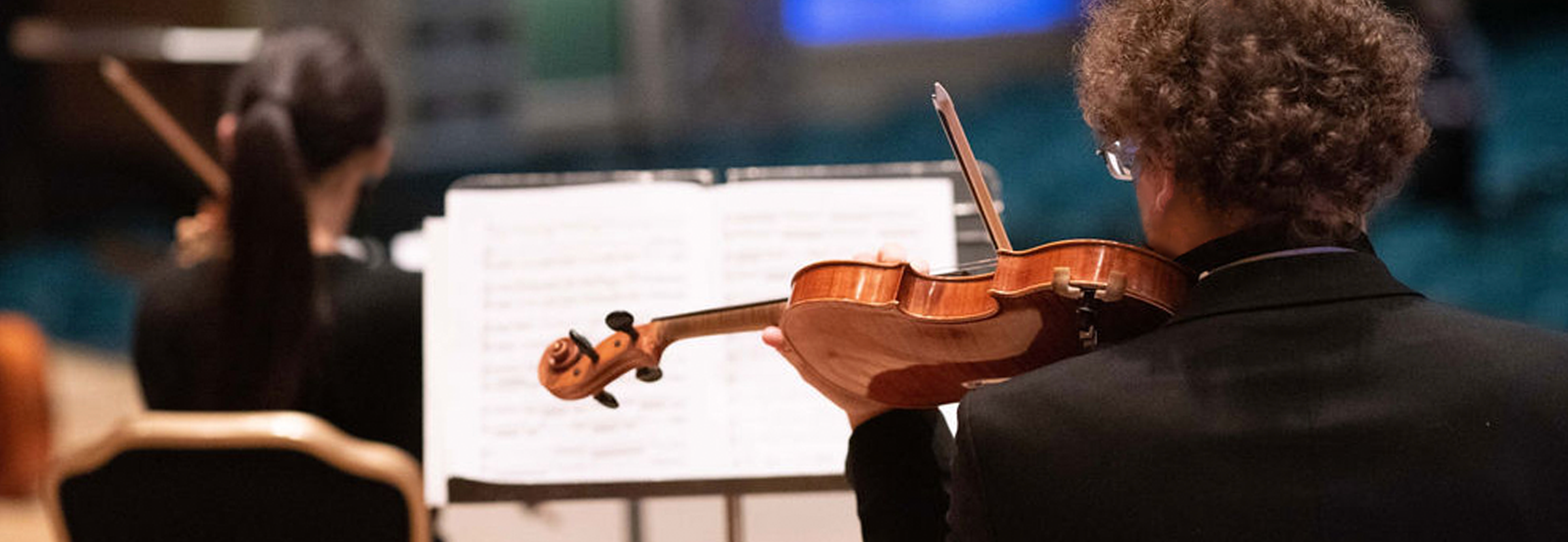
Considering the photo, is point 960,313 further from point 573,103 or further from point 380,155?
point 573,103

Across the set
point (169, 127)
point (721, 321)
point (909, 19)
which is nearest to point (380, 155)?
point (721, 321)

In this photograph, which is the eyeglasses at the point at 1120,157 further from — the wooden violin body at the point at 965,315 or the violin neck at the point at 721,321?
the violin neck at the point at 721,321

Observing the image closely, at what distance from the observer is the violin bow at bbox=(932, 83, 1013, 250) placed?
1.22 m

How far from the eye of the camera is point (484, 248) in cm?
171

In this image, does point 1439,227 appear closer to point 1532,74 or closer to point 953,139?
point 1532,74

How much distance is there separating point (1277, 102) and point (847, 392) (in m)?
0.48

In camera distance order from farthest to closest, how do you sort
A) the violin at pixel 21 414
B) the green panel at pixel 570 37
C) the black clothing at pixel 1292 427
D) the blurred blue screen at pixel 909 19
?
the green panel at pixel 570 37 → the blurred blue screen at pixel 909 19 → the violin at pixel 21 414 → the black clothing at pixel 1292 427

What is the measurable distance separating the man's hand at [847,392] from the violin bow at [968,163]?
0.24 ft

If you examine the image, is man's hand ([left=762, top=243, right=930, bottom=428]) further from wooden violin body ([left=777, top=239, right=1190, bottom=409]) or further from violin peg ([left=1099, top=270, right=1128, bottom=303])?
violin peg ([left=1099, top=270, right=1128, bottom=303])

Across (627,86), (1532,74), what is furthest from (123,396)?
(1532,74)

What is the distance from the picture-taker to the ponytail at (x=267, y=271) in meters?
1.90

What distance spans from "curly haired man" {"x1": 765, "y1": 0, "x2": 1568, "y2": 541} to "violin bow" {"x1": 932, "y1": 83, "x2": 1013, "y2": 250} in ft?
0.68

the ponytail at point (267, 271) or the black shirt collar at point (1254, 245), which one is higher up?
the ponytail at point (267, 271)

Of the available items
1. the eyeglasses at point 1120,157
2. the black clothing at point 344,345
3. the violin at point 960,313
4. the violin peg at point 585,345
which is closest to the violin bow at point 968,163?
the violin at point 960,313
